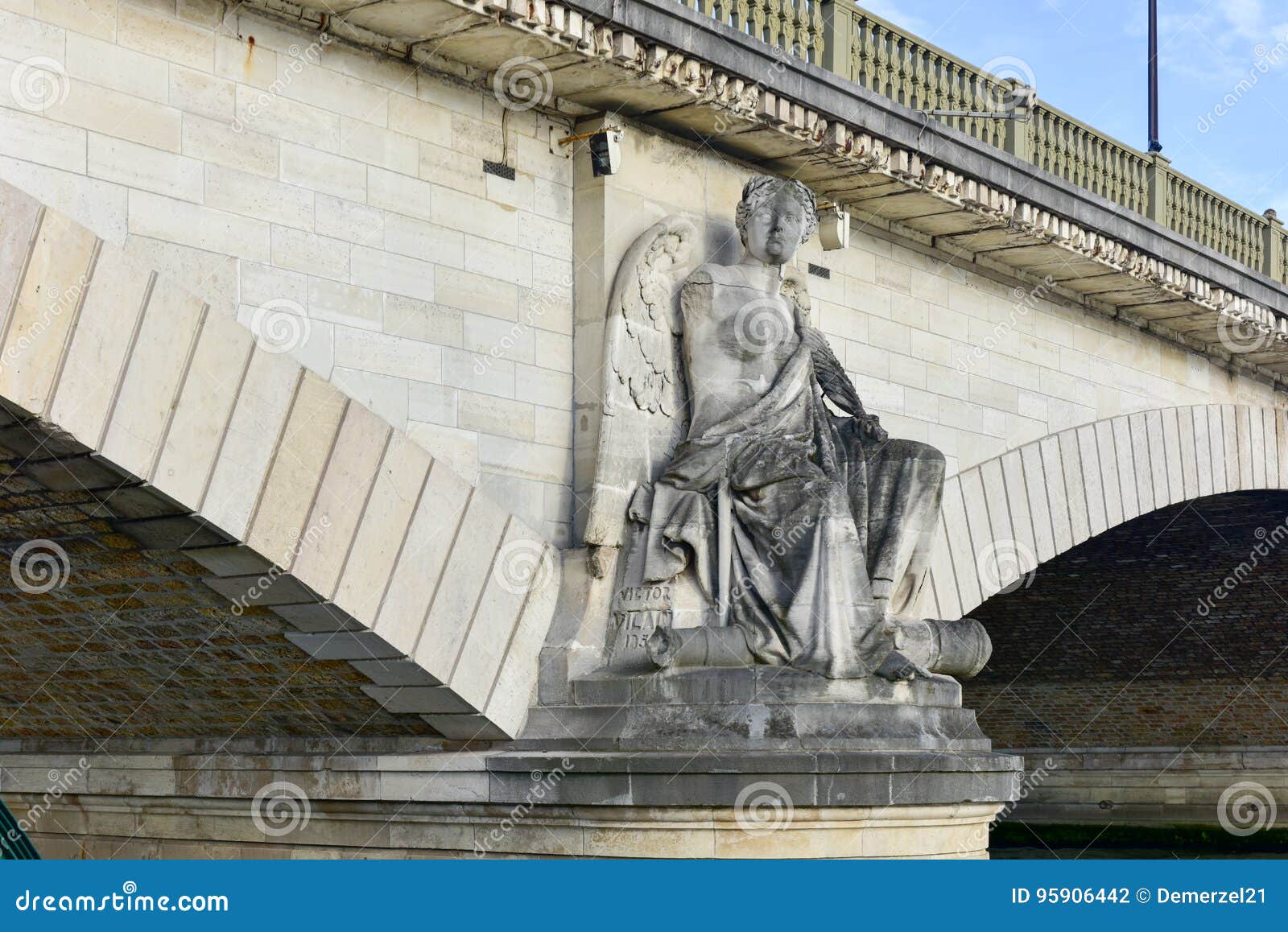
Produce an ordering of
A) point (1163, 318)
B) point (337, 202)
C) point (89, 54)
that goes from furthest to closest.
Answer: point (1163, 318)
point (337, 202)
point (89, 54)

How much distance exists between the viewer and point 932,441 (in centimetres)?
1197

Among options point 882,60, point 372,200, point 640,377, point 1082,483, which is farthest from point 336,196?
point 1082,483

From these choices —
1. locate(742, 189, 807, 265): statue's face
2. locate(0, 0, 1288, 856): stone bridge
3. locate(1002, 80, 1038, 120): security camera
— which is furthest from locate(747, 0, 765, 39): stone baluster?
locate(1002, 80, 1038, 120): security camera

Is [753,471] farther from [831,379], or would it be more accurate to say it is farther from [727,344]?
[831,379]

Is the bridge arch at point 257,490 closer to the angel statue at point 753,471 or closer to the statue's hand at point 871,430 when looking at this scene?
the angel statue at point 753,471

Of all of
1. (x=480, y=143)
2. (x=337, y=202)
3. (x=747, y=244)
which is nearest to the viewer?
(x=337, y=202)

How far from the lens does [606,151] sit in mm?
9211

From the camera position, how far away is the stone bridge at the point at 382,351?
727 cm

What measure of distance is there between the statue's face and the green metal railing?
85 centimetres

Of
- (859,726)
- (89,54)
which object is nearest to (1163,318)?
(859,726)

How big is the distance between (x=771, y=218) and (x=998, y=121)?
3.48m

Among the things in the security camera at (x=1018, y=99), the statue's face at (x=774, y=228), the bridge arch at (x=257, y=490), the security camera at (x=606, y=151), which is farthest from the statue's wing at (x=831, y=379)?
the security camera at (x=1018, y=99)

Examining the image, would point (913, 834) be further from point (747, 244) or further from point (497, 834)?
point (747, 244)

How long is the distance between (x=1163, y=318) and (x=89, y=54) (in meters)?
9.67
